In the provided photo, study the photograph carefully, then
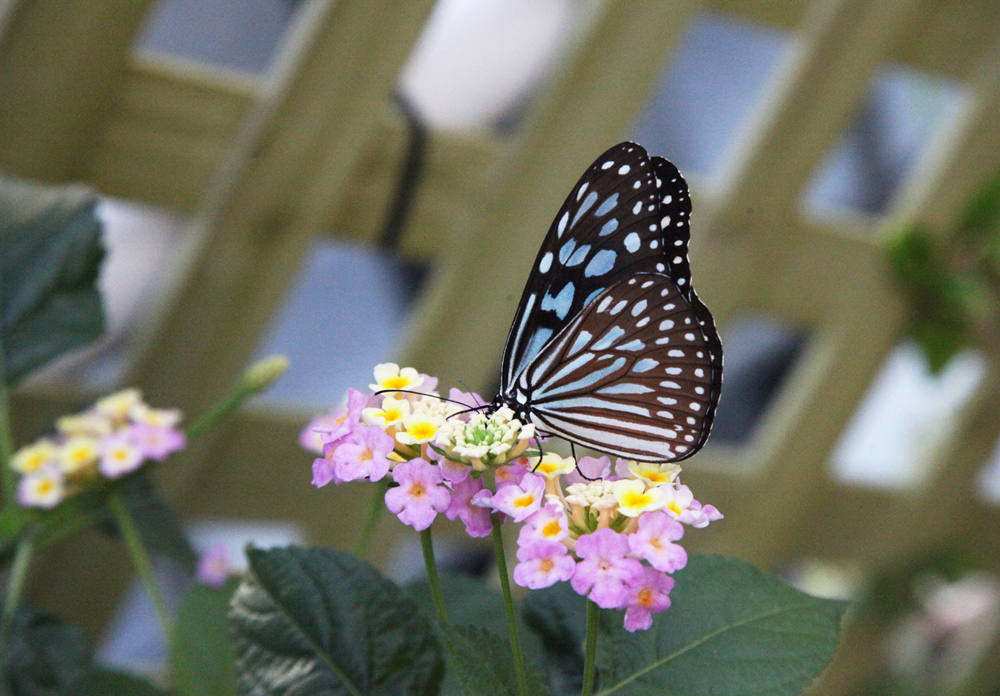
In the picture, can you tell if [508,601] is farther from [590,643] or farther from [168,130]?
[168,130]

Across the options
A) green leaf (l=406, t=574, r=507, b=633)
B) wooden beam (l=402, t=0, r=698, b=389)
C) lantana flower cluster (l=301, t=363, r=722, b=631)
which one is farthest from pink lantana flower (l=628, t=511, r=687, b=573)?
wooden beam (l=402, t=0, r=698, b=389)

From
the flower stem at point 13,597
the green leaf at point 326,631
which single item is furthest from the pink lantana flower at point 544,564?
the flower stem at point 13,597

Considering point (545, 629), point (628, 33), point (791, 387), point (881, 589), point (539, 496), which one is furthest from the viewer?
point (881, 589)

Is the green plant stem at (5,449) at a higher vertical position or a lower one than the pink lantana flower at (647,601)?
lower

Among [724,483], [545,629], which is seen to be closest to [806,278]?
[724,483]

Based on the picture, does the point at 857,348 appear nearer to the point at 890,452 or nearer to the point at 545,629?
the point at 890,452

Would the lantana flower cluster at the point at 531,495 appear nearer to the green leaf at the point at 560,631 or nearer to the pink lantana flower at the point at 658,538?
the pink lantana flower at the point at 658,538

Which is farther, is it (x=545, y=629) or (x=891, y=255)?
(x=891, y=255)
